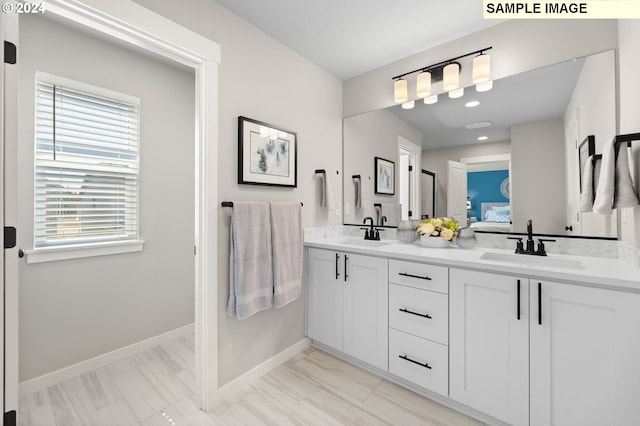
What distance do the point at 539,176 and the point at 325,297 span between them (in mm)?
1725

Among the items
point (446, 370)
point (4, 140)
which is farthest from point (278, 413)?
point (4, 140)

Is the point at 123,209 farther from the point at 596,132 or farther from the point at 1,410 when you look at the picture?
the point at 596,132

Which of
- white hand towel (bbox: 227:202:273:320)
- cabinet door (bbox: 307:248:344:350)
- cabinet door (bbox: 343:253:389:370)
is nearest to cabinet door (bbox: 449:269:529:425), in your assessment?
cabinet door (bbox: 343:253:389:370)

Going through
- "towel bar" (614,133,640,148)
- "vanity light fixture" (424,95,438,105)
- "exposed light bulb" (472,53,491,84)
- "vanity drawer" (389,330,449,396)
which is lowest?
"vanity drawer" (389,330,449,396)

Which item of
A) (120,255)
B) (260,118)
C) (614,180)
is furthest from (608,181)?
(120,255)

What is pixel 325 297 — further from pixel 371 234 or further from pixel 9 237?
pixel 9 237

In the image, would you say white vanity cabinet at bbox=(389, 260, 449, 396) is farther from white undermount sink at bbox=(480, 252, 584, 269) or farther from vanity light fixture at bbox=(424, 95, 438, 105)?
vanity light fixture at bbox=(424, 95, 438, 105)

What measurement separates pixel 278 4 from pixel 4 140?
1547 mm

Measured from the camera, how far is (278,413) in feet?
5.34

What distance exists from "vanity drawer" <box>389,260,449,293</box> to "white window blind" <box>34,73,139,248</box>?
6.89 feet

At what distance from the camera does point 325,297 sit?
2.23 metres

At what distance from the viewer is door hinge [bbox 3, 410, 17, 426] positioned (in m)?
1.12

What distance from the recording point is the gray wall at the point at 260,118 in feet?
5.76

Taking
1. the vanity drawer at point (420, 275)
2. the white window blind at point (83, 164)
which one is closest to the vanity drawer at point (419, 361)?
the vanity drawer at point (420, 275)
